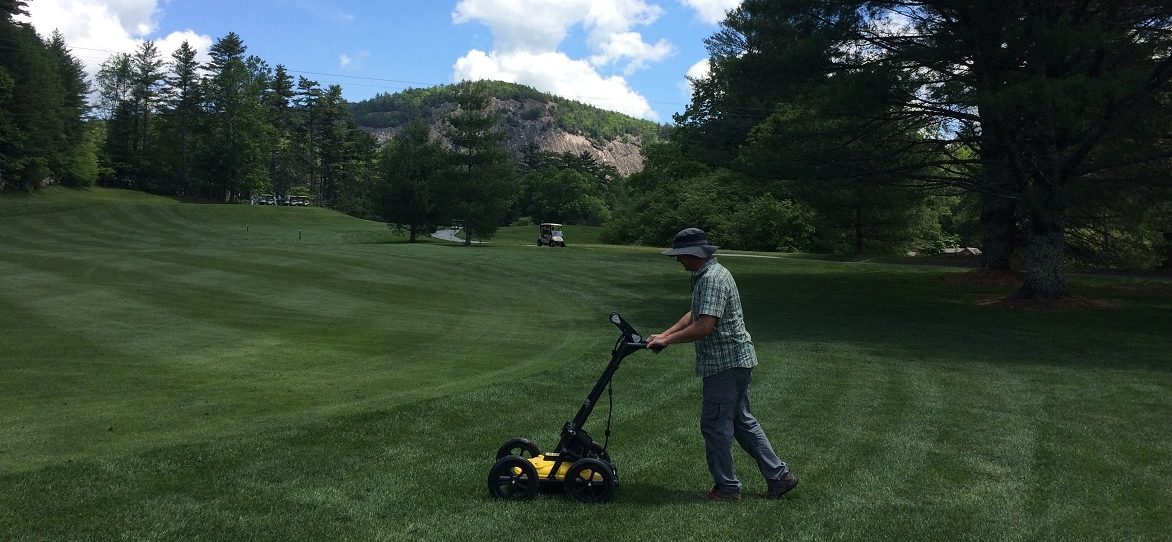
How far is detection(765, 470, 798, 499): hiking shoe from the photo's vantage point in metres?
6.33

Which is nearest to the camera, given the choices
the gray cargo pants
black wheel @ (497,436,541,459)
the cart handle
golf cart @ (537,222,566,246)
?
the cart handle

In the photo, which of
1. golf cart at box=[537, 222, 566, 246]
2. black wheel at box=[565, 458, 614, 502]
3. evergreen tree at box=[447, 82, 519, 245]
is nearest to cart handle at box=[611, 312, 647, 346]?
black wheel at box=[565, 458, 614, 502]

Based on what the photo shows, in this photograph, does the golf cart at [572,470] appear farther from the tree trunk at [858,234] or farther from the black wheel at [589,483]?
the tree trunk at [858,234]

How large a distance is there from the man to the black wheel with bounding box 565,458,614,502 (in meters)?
0.79

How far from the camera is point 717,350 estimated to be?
6137 mm

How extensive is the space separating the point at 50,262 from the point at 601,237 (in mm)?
58331

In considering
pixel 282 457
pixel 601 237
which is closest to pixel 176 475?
pixel 282 457

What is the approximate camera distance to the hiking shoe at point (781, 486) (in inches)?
249

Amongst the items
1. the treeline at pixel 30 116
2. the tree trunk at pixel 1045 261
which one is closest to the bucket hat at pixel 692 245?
the tree trunk at pixel 1045 261

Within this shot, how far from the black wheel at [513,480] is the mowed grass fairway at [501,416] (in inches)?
5.5

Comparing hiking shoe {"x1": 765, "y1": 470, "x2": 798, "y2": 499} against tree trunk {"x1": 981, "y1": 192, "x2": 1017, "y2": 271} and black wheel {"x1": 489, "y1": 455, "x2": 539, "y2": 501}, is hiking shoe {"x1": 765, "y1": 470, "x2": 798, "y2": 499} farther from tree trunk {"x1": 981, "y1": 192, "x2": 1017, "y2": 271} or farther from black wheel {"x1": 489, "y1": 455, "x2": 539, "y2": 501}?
tree trunk {"x1": 981, "y1": 192, "x2": 1017, "y2": 271}

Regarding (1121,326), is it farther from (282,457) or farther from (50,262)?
(50,262)

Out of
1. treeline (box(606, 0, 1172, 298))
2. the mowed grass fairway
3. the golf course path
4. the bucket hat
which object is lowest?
the golf course path

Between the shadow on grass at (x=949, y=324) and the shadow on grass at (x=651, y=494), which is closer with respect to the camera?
the shadow on grass at (x=651, y=494)
